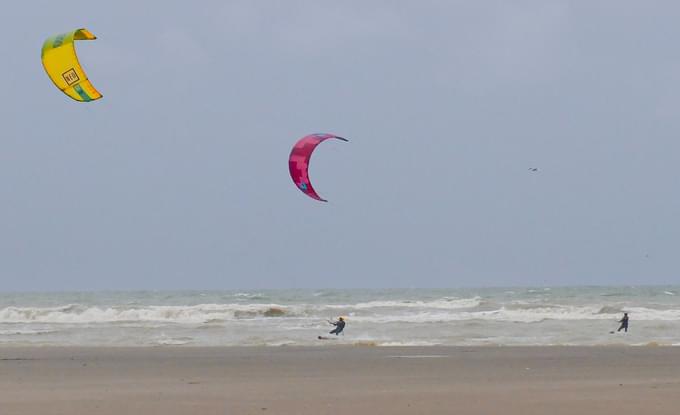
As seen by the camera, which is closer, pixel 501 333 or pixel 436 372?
pixel 436 372

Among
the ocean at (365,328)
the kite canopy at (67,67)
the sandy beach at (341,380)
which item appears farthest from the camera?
the ocean at (365,328)

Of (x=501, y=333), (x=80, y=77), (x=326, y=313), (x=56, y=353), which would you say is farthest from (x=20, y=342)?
(x=326, y=313)

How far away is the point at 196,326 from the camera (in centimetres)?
2703

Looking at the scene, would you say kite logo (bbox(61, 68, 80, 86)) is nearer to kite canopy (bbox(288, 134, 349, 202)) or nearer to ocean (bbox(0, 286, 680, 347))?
kite canopy (bbox(288, 134, 349, 202))

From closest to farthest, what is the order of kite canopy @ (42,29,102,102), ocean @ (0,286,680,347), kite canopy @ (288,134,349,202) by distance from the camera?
kite canopy @ (42,29,102,102), kite canopy @ (288,134,349,202), ocean @ (0,286,680,347)

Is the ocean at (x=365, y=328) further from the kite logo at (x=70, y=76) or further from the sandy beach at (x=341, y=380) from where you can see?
the kite logo at (x=70, y=76)

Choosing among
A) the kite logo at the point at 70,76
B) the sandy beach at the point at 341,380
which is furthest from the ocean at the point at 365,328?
the kite logo at the point at 70,76

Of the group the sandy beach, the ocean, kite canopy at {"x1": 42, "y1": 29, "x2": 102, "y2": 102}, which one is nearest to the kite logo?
kite canopy at {"x1": 42, "y1": 29, "x2": 102, "y2": 102}

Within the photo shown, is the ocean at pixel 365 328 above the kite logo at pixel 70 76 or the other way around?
the other way around

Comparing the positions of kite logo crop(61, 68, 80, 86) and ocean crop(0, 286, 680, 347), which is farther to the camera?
ocean crop(0, 286, 680, 347)

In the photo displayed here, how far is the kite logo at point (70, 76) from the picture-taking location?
1418cm

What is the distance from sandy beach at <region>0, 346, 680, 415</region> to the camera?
971 centimetres

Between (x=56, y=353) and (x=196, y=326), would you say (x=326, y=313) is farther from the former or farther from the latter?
(x=56, y=353)

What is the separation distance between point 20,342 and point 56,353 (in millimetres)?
4007
